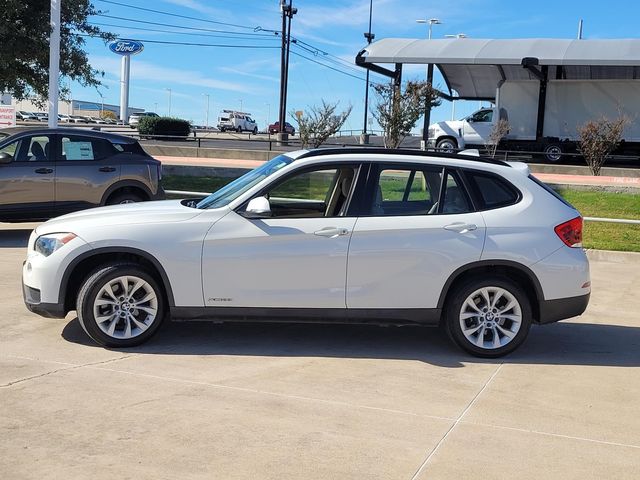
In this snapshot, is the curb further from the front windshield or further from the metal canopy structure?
the metal canopy structure

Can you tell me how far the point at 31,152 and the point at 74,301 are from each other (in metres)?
5.73

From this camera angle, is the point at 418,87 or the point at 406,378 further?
the point at 418,87

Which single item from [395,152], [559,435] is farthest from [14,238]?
[559,435]

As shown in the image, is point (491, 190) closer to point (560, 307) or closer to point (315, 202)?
point (560, 307)

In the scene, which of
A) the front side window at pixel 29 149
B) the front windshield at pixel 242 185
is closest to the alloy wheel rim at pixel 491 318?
the front windshield at pixel 242 185

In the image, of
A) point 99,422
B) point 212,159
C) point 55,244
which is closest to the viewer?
point 99,422

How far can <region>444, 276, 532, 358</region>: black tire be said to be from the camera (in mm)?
5840

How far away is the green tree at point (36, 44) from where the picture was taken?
52.3ft

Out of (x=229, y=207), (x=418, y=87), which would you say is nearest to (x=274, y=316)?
(x=229, y=207)

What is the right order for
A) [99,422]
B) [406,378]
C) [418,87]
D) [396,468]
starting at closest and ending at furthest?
[396,468], [99,422], [406,378], [418,87]

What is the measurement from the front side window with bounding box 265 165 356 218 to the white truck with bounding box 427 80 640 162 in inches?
966

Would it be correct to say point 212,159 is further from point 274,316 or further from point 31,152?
point 274,316

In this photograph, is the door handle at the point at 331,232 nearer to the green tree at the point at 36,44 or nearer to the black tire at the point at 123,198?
the black tire at the point at 123,198

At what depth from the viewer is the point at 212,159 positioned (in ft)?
92.4
